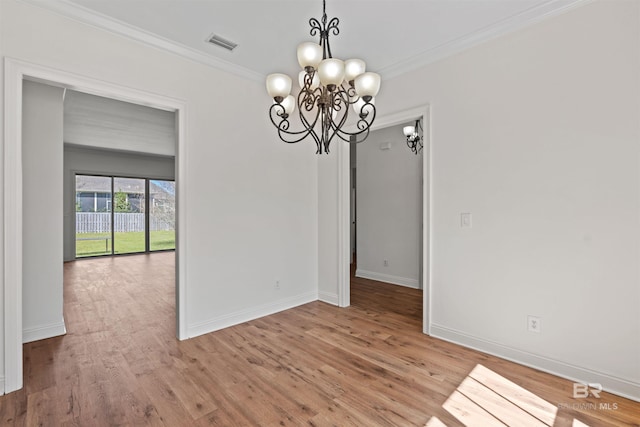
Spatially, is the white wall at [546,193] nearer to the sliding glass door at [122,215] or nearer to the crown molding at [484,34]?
the crown molding at [484,34]

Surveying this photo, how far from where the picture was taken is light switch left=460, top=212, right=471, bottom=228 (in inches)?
113

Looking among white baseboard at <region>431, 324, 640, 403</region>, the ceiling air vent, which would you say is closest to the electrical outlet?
white baseboard at <region>431, 324, 640, 403</region>

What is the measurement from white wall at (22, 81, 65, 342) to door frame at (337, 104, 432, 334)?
3154 millimetres

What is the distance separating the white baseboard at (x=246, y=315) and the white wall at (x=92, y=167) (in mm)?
6639

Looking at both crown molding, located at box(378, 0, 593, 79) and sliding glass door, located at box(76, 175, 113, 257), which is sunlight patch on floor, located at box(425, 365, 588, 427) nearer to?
crown molding, located at box(378, 0, 593, 79)

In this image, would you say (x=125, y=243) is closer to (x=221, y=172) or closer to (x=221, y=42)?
(x=221, y=172)

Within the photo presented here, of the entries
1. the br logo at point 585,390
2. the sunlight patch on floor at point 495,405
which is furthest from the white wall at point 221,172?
the br logo at point 585,390

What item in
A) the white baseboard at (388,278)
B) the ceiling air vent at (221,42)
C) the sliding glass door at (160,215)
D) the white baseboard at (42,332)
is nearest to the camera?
the ceiling air vent at (221,42)

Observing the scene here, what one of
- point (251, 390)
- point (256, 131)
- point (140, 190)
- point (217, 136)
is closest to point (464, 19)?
point (256, 131)

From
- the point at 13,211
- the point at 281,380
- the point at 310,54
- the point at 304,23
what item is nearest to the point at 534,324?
the point at 281,380

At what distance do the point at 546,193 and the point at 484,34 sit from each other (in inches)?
59.4

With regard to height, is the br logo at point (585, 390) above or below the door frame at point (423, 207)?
below

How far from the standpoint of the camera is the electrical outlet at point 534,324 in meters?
2.47

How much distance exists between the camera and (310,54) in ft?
6.32
